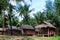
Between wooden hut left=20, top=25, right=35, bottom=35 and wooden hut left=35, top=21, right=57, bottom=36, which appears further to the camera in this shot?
wooden hut left=20, top=25, right=35, bottom=35

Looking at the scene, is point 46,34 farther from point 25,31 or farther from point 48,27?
→ point 25,31

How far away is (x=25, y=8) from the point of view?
64312 mm

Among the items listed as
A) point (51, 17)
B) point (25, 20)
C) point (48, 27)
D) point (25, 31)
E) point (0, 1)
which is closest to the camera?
point (0, 1)

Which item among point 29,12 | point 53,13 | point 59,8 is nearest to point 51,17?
point 53,13

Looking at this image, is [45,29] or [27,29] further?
[27,29]

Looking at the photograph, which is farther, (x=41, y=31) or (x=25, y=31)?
(x=25, y=31)

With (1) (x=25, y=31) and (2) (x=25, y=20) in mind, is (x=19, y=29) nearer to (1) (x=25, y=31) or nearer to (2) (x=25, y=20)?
(1) (x=25, y=31)

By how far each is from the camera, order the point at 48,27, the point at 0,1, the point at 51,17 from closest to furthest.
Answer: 1. the point at 0,1
2. the point at 48,27
3. the point at 51,17

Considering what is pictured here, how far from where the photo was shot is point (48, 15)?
65250mm

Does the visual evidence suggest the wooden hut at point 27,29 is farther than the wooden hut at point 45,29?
Yes

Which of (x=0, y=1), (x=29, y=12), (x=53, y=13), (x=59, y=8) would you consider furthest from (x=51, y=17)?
(x=0, y=1)

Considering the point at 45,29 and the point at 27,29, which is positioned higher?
the point at 45,29

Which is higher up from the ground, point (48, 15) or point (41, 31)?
point (48, 15)

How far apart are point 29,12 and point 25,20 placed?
11.5 ft
